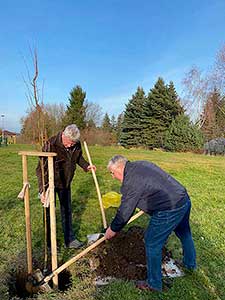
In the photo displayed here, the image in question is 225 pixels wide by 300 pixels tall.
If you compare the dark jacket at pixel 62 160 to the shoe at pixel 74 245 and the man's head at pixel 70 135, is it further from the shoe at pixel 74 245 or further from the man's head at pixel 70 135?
the shoe at pixel 74 245

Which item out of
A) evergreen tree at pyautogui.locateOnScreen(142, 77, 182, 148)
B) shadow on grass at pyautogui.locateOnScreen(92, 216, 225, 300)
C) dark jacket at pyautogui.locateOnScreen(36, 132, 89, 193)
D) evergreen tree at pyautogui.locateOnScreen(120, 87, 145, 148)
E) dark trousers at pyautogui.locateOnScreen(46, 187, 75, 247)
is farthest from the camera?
evergreen tree at pyautogui.locateOnScreen(120, 87, 145, 148)

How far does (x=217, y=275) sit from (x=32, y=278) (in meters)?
2.30

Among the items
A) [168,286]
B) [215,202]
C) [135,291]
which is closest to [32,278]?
[135,291]

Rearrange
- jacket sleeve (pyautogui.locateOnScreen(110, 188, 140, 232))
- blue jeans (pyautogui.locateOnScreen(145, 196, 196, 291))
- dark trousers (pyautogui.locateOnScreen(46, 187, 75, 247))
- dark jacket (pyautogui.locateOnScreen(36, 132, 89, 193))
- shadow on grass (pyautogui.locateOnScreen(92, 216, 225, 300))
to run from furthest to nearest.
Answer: dark trousers (pyautogui.locateOnScreen(46, 187, 75, 247)) → dark jacket (pyautogui.locateOnScreen(36, 132, 89, 193)) → shadow on grass (pyautogui.locateOnScreen(92, 216, 225, 300)) → blue jeans (pyautogui.locateOnScreen(145, 196, 196, 291)) → jacket sleeve (pyautogui.locateOnScreen(110, 188, 140, 232))

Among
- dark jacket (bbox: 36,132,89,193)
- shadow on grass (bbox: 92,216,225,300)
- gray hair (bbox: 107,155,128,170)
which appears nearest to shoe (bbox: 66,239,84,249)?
dark jacket (bbox: 36,132,89,193)

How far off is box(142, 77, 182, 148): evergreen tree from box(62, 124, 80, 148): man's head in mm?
29476

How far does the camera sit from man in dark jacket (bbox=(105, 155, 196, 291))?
286 cm

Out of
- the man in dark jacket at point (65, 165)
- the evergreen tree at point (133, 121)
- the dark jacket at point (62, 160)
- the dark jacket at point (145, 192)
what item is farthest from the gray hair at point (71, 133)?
the evergreen tree at point (133, 121)

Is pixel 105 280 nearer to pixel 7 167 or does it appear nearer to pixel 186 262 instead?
pixel 186 262

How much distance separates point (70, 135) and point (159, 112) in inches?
1202

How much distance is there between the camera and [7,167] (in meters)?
11.6

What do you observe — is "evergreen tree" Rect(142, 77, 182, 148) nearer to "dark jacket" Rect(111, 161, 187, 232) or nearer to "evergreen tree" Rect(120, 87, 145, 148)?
"evergreen tree" Rect(120, 87, 145, 148)

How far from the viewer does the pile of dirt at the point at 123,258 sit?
343 centimetres

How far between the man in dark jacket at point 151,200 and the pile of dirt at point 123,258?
17.0 inches
